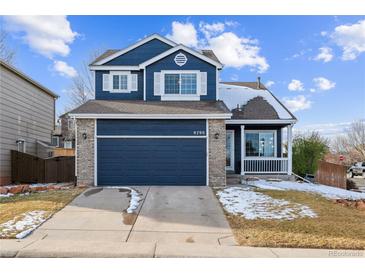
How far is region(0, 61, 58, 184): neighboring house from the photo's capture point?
48.5 feet

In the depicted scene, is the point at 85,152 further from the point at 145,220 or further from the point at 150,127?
the point at 145,220

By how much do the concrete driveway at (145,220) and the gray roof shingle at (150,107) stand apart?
11.5ft

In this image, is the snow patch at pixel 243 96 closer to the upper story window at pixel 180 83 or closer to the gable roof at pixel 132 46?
the upper story window at pixel 180 83

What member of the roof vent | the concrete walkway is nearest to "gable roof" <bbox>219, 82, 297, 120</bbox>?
the roof vent

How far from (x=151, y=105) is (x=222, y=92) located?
5122 millimetres

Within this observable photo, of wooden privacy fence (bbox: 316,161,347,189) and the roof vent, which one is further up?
the roof vent

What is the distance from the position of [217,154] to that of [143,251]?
24.5ft

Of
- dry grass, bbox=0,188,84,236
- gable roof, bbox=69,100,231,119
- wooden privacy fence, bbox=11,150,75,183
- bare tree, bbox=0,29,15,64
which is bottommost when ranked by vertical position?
dry grass, bbox=0,188,84,236

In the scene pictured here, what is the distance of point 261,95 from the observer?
55.9 feet

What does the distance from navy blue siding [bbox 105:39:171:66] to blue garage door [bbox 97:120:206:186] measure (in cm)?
402

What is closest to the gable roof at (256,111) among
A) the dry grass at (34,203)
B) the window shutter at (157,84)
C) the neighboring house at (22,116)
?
the window shutter at (157,84)

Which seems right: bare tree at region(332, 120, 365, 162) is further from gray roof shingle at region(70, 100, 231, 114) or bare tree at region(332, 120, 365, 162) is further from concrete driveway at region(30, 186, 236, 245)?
concrete driveway at region(30, 186, 236, 245)

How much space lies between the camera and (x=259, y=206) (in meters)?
9.34

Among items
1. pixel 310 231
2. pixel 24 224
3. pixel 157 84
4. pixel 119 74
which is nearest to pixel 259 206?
pixel 310 231
